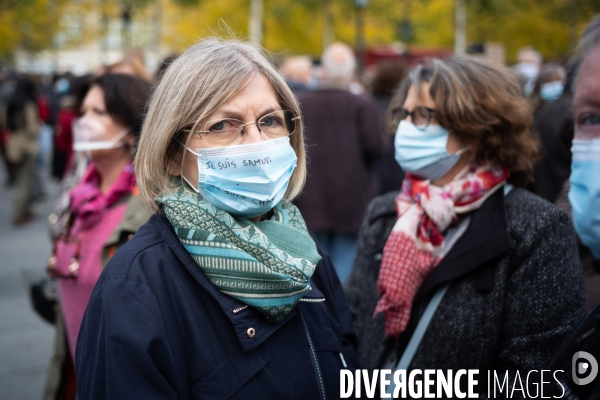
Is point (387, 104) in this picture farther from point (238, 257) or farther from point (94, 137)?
point (238, 257)

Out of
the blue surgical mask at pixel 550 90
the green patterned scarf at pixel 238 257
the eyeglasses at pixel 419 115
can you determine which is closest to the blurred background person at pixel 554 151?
the blue surgical mask at pixel 550 90

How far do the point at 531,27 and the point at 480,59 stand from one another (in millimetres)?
24610

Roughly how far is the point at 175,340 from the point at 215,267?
0.77 ft

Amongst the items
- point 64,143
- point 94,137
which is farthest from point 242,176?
point 64,143

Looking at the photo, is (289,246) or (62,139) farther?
(62,139)

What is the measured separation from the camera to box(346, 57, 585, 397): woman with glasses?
2287mm

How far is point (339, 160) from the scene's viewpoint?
565 centimetres

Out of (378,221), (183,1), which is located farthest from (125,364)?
(183,1)

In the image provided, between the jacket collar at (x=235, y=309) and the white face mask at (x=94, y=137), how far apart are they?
5.22 feet

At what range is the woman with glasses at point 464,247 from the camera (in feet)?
7.50

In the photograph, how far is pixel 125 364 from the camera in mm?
1615

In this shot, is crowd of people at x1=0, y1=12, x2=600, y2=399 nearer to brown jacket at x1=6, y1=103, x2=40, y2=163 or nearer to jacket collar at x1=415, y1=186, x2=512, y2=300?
jacket collar at x1=415, y1=186, x2=512, y2=300

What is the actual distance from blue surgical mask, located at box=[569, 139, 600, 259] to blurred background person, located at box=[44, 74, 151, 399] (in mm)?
1779

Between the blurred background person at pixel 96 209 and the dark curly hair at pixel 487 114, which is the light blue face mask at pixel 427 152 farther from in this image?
the blurred background person at pixel 96 209
